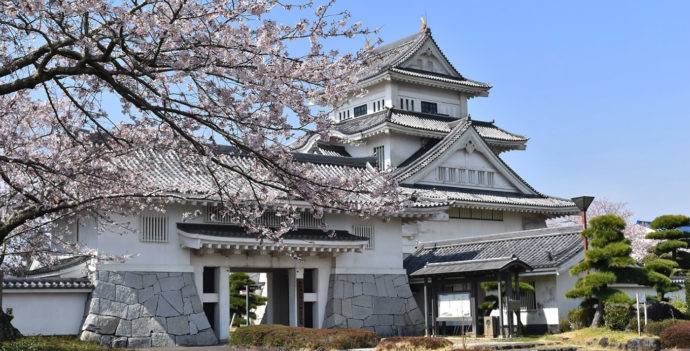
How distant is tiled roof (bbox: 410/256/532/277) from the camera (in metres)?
21.5

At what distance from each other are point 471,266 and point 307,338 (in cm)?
635

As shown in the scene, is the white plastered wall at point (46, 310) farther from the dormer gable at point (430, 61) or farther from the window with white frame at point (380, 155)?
the dormer gable at point (430, 61)

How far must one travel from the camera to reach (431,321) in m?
25.3

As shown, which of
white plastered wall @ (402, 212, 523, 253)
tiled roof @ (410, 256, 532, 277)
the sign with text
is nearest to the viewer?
tiled roof @ (410, 256, 532, 277)

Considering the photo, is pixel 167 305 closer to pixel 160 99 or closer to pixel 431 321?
pixel 431 321

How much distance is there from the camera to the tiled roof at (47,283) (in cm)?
1911

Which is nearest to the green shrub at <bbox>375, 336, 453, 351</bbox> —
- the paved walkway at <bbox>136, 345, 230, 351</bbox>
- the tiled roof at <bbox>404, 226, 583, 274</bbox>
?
the paved walkway at <bbox>136, 345, 230, 351</bbox>

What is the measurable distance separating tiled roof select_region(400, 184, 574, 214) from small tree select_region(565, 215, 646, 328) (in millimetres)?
12166

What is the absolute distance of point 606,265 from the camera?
819 inches

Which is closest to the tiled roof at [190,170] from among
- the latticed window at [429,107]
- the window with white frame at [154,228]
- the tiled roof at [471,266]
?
the window with white frame at [154,228]

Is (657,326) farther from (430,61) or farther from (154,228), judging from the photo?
(430,61)

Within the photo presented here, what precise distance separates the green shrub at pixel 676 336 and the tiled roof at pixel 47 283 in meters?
14.8

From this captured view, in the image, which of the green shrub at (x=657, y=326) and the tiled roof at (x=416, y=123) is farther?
the tiled roof at (x=416, y=123)

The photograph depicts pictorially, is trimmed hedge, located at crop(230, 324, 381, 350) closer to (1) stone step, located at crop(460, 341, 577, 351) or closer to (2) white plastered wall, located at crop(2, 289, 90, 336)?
(1) stone step, located at crop(460, 341, 577, 351)
